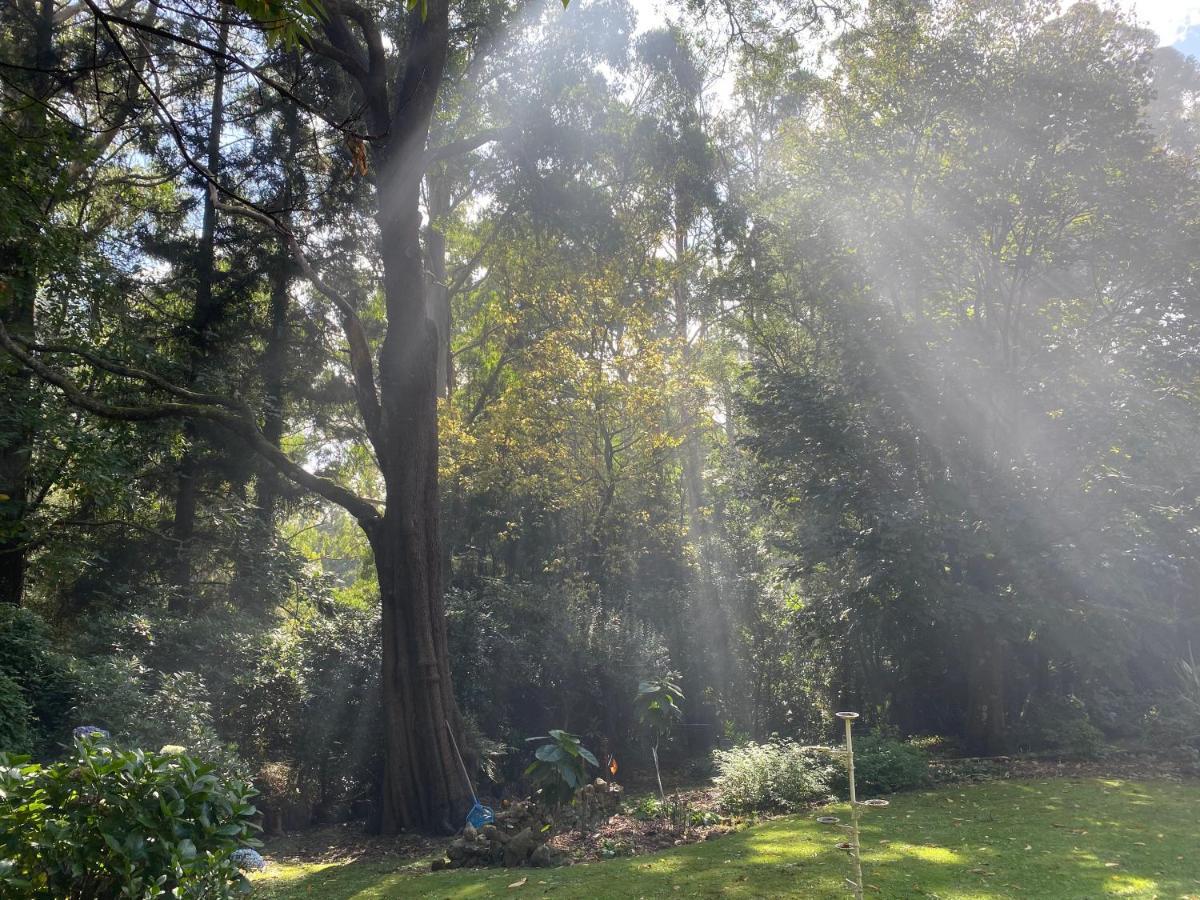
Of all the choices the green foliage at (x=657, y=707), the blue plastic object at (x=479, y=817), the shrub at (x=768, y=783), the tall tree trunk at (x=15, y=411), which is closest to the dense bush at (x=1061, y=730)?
the shrub at (x=768, y=783)

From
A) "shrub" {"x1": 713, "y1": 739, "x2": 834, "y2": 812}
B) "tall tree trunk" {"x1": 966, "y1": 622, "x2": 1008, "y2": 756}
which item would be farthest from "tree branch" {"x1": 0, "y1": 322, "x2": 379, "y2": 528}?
"tall tree trunk" {"x1": 966, "y1": 622, "x2": 1008, "y2": 756}

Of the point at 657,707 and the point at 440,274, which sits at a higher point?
the point at 440,274

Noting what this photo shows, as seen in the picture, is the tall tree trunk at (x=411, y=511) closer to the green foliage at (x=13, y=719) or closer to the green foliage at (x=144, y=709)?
the green foliage at (x=144, y=709)

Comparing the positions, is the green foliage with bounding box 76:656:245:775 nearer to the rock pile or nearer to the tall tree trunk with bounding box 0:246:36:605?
the tall tree trunk with bounding box 0:246:36:605

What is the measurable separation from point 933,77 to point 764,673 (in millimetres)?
10206

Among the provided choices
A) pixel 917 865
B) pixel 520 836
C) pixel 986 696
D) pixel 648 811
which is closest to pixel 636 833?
pixel 648 811

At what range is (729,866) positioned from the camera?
6.29 metres

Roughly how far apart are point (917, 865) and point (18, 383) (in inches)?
419

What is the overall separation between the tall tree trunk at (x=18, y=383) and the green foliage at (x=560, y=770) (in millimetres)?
5760

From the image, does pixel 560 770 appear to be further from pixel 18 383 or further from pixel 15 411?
pixel 18 383

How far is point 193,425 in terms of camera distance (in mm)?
13164

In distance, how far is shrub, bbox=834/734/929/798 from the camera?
395 inches

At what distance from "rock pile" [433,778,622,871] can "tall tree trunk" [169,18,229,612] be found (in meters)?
7.58

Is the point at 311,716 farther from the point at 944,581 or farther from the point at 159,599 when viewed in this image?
the point at 944,581
